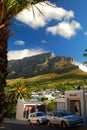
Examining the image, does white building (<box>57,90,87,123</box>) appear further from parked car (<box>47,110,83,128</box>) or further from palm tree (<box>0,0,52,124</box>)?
palm tree (<box>0,0,52,124</box>)

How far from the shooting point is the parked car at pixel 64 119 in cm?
3025

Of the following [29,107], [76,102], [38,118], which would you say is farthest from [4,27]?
[29,107]

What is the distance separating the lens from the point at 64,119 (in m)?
30.9

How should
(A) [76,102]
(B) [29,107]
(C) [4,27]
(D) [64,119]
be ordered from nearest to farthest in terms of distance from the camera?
1. (C) [4,27]
2. (D) [64,119]
3. (A) [76,102]
4. (B) [29,107]

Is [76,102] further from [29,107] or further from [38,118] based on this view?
[29,107]

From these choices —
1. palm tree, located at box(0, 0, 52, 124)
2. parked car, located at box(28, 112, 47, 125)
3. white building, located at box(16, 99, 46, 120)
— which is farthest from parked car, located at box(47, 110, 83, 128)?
palm tree, located at box(0, 0, 52, 124)

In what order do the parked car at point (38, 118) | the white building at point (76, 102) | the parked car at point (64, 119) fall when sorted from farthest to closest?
the parked car at point (38, 118) < the white building at point (76, 102) < the parked car at point (64, 119)

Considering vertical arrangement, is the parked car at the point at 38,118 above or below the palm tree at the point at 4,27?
below

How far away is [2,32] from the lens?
797 centimetres

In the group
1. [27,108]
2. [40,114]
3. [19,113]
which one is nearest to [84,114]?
[40,114]

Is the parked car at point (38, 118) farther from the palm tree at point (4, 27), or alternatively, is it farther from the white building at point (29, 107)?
the palm tree at point (4, 27)

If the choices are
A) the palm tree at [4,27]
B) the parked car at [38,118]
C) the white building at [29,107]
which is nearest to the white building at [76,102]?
the parked car at [38,118]

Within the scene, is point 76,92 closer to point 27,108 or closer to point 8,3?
point 27,108

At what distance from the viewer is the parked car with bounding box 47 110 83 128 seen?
3025 cm
